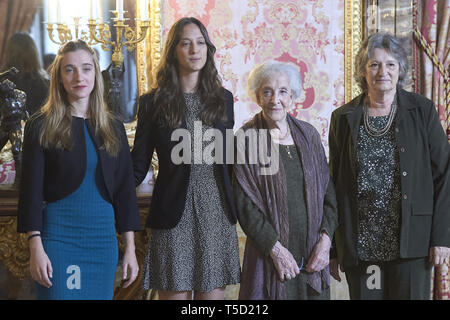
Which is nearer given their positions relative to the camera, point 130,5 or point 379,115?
point 379,115

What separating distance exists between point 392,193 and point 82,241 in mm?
1298

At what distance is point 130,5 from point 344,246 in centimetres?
188

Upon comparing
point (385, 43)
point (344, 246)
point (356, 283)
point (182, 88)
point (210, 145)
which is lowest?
point (356, 283)

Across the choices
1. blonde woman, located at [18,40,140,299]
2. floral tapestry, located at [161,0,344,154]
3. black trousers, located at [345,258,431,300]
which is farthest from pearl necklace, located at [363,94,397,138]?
floral tapestry, located at [161,0,344,154]

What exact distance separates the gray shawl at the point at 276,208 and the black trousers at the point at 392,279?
0.59ft

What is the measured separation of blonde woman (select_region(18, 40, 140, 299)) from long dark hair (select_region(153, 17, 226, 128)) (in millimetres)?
228

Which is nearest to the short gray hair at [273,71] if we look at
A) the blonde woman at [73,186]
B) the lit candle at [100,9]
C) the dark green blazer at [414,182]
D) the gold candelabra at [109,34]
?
the dark green blazer at [414,182]

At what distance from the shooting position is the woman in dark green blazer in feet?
8.09

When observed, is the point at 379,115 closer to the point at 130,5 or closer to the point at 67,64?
the point at 67,64

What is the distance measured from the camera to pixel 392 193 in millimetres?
2480

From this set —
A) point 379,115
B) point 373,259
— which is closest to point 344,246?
point 373,259

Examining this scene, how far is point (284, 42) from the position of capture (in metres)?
3.67

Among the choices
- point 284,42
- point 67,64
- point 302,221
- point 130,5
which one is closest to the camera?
point 67,64

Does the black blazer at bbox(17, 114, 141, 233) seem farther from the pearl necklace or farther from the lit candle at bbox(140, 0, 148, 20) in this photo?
the lit candle at bbox(140, 0, 148, 20)
